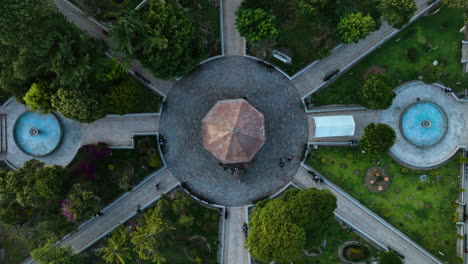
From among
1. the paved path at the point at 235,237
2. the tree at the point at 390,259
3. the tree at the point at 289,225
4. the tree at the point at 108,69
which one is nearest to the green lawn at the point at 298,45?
the tree at the point at 108,69

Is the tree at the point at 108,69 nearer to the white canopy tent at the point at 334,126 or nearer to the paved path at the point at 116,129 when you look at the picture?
the paved path at the point at 116,129

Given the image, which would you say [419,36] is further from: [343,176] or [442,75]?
[343,176]

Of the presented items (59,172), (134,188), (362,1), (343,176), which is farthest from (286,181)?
(59,172)

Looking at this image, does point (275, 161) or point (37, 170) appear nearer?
point (37, 170)

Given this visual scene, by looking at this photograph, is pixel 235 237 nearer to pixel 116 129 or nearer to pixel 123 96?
pixel 116 129

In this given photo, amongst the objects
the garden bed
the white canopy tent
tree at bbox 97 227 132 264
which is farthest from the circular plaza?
tree at bbox 97 227 132 264

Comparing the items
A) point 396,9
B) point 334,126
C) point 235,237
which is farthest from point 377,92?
point 235,237
